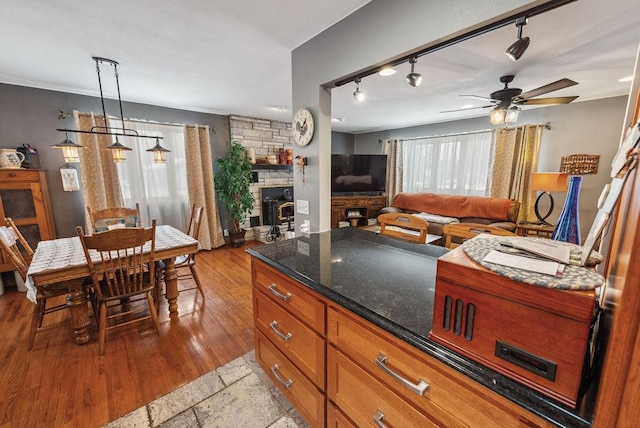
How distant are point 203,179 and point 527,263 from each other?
4.53 metres

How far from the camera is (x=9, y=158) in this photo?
272 cm

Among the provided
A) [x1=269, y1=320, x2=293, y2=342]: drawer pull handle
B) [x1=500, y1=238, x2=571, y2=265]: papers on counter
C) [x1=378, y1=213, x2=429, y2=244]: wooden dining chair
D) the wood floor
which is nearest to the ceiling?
[x1=378, y1=213, x2=429, y2=244]: wooden dining chair

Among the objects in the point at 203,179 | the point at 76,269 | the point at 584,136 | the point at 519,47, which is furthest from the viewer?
the point at 203,179

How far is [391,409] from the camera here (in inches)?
34.2

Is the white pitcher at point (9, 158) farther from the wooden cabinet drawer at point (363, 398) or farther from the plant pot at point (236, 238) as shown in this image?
the wooden cabinet drawer at point (363, 398)

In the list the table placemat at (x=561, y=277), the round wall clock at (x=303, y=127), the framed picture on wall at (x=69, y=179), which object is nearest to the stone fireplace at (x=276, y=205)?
the framed picture on wall at (x=69, y=179)

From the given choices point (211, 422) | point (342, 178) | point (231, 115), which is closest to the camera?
point (211, 422)

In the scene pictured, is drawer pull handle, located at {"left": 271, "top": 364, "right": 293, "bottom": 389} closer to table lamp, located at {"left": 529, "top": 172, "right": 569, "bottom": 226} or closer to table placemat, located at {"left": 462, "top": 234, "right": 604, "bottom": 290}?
table placemat, located at {"left": 462, "top": 234, "right": 604, "bottom": 290}

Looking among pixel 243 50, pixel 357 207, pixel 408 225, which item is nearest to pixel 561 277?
pixel 408 225

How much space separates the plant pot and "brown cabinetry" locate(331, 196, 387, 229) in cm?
186

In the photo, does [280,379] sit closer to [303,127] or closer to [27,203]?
[303,127]

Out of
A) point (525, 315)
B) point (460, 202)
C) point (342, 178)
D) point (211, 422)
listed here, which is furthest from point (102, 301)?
point (460, 202)

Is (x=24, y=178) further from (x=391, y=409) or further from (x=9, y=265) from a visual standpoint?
(x=391, y=409)

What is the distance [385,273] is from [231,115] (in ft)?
14.4
